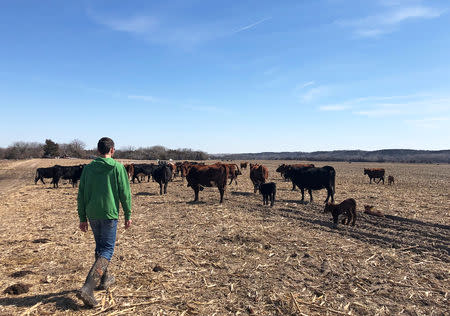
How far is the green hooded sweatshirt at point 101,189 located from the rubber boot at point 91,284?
2.46 feet

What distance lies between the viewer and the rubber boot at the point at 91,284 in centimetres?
391

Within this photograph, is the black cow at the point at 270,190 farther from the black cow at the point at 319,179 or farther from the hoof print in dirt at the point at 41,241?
the hoof print in dirt at the point at 41,241

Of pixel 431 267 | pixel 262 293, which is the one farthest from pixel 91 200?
pixel 431 267

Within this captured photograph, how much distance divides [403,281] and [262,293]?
2815 mm

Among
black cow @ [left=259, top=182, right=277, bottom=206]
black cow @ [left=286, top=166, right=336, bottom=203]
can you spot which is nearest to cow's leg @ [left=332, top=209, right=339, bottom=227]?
black cow @ [left=259, top=182, right=277, bottom=206]

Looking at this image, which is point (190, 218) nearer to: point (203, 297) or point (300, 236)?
point (300, 236)

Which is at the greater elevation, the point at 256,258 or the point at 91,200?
the point at 91,200

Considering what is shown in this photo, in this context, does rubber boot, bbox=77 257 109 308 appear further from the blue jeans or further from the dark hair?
the dark hair

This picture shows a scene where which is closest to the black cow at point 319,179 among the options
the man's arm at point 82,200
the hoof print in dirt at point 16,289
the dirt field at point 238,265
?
the dirt field at point 238,265

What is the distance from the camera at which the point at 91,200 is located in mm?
4215

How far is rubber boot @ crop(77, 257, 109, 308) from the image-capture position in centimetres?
391

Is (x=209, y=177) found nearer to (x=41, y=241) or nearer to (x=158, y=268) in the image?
(x=41, y=241)

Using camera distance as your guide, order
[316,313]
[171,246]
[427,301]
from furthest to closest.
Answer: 1. [171,246]
2. [427,301]
3. [316,313]

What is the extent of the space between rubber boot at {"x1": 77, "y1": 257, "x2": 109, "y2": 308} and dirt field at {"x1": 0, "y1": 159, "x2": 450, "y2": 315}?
0.67ft
